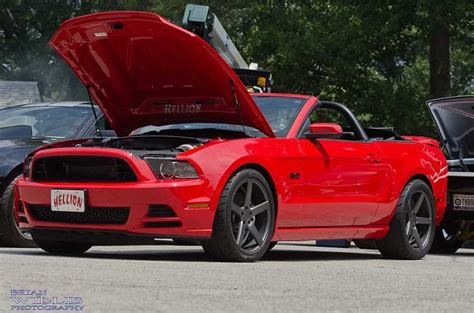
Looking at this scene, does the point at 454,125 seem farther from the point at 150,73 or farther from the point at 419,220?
the point at 150,73

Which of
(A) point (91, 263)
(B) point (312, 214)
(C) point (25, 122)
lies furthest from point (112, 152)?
(C) point (25, 122)

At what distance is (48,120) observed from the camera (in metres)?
12.1

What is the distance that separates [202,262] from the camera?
873 centimetres

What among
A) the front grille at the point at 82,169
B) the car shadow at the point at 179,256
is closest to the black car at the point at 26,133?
the car shadow at the point at 179,256

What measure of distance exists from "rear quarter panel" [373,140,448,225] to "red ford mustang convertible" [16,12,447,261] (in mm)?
19

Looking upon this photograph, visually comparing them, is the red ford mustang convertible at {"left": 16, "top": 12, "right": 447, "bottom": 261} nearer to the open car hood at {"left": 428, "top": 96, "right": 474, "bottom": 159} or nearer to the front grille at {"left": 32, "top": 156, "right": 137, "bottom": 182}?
the front grille at {"left": 32, "top": 156, "right": 137, "bottom": 182}

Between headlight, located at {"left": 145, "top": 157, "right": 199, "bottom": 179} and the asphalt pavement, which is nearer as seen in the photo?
the asphalt pavement

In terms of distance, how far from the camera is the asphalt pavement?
6.09 meters

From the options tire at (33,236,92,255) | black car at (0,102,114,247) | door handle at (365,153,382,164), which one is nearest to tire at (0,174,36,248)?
black car at (0,102,114,247)

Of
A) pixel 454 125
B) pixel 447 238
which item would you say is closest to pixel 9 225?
pixel 447 238

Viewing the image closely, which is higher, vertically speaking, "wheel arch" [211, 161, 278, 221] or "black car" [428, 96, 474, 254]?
"wheel arch" [211, 161, 278, 221]

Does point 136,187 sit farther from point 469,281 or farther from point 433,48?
point 433,48

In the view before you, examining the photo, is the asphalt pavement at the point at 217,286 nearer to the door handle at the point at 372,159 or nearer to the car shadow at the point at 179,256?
the car shadow at the point at 179,256

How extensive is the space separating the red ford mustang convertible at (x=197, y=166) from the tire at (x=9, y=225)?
1.11 m
